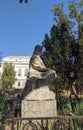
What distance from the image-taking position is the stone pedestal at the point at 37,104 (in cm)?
962

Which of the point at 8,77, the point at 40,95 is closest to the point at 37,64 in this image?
the point at 40,95

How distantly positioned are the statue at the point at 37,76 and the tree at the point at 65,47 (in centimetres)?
1092

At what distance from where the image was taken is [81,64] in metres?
22.0

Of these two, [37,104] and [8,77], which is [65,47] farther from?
[8,77]

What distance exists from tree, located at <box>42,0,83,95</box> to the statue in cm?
1092

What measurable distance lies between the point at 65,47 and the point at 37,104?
1287cm

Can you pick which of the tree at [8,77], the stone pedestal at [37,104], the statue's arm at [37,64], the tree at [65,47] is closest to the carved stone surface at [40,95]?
the stone pedestal at [37,104]

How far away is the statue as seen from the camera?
32.0ft

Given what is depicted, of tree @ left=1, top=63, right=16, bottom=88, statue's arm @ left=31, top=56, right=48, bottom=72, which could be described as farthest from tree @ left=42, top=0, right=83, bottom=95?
tree @ left=1, top=63, right=16, bottom=88

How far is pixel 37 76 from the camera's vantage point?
9.90 m

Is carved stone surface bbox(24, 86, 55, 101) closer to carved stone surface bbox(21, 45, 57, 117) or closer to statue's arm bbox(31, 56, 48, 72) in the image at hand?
carved stone surface bbox(21, 45, 57, 117)

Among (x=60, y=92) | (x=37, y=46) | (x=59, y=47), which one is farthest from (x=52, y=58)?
(x=37, y=46)

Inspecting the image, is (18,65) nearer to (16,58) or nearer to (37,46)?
(16,58)

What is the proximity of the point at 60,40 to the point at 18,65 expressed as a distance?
2574 inches
